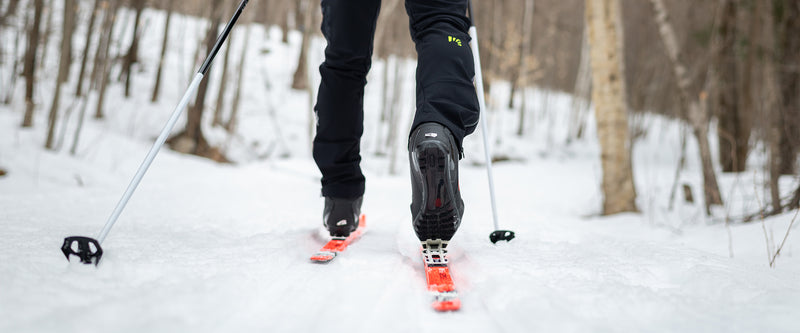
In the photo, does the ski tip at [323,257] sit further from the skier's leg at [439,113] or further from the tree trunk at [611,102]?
the tree trunk at [611,102]

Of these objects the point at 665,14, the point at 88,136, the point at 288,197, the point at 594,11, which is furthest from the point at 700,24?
the point at 88,136

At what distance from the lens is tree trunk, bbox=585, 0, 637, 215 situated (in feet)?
11.5

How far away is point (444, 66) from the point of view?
115 cm

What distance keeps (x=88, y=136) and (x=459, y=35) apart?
5.59 metres

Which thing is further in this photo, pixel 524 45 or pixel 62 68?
pixel 524 45

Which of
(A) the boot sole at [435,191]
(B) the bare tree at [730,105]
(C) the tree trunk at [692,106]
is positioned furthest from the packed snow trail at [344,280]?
(B) the bare tree at [730,105]

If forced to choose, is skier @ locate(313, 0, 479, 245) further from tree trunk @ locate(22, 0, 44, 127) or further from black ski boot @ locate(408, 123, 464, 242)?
tree trunk @ locate(22, 0, 44, 127)

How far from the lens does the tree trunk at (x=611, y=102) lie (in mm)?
3510

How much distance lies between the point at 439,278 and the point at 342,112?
660 millimetres

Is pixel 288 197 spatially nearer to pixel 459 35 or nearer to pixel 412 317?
pixel 459 35

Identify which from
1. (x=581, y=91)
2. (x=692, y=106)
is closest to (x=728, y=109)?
(x=581, y=91)

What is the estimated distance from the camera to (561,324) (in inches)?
31.4

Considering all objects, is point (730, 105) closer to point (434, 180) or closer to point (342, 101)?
point (342, 101)

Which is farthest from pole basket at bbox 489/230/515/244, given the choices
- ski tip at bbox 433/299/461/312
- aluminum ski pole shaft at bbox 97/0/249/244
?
aluminum ski pole shaft at bbox 97/0/249/244
